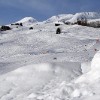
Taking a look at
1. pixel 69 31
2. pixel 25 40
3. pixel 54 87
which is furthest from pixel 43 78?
pixel 69 31

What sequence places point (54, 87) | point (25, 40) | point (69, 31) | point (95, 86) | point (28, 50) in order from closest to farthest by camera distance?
point (95, 86) → point (54, 87) → point (28, 50) → point (25, 40) → point (69, 31)

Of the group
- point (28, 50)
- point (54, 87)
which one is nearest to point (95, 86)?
point (54, 87)

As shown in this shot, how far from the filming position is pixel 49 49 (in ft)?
40.6

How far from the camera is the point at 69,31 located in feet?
60.8

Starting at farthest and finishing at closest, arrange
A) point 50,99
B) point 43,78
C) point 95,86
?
1. point 43,78
2. point 95,86
3. point 50,99

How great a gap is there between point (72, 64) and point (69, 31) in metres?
11.3

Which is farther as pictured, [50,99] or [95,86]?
[95,86]

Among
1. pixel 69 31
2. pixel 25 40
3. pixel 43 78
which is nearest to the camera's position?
pixel 43 78

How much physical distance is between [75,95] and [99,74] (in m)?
0.90

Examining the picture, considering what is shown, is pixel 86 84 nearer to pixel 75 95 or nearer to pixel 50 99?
pixel 75 95

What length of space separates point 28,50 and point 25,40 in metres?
2.73

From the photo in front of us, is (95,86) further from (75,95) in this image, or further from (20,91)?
(20,91)

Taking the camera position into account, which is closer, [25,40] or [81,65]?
[81,65]

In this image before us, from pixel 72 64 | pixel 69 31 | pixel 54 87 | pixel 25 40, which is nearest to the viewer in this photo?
pixel 54 87
